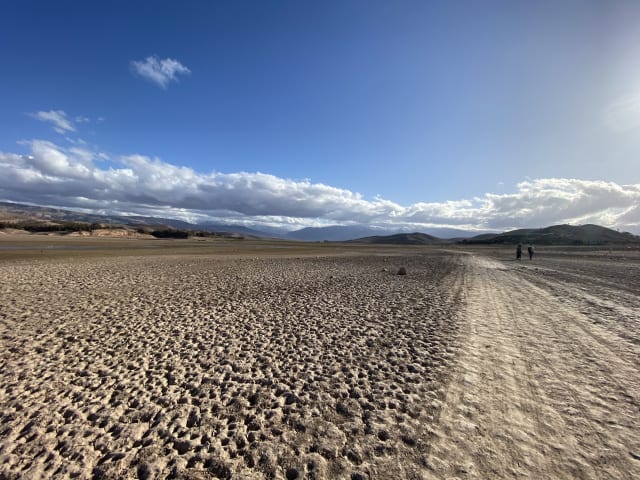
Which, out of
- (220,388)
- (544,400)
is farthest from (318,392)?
(544,400)

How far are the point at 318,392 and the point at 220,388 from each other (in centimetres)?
210

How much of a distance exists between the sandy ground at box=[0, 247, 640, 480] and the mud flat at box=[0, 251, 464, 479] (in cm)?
3

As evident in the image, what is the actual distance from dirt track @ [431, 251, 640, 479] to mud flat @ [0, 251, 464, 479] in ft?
1.58

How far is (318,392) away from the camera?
20.2 ft

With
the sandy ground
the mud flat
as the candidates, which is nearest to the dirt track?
the sandy ground

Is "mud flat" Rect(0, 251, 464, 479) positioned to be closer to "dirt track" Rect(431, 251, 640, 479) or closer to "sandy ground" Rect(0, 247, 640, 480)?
"sandy ground" Rect(0, 247, 640, 480)

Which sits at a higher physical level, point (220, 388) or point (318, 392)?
point (318, 392)

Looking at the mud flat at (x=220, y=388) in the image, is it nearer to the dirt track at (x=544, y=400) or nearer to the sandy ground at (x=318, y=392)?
the sandy ground at (x=318, y=392)

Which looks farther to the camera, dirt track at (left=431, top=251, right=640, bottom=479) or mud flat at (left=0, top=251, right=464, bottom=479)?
mud flat at (left=0, top=251, right=464, bottom=479)

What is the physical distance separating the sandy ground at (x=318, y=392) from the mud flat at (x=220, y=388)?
1.3 inches

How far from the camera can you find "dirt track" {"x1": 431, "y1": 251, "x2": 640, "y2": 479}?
4195 mm

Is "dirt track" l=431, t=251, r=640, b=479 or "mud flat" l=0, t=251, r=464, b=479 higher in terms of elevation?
"dirt track" l=431, t=251, r=640, b=479

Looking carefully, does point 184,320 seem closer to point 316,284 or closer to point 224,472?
point 224,472

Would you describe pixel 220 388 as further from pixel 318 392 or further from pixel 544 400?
pixel 544 400
